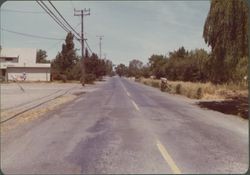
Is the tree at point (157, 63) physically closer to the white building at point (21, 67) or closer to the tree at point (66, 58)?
the tree at point (66, 58)

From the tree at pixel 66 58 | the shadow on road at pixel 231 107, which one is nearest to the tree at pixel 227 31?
the shadow on road at pixel 231 107

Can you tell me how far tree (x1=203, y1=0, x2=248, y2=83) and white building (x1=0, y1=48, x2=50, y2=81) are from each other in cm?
5778

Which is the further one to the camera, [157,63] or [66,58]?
[157,63]

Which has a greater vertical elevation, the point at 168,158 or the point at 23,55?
the point at 23,55

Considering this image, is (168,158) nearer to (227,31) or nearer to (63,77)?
Answer: (227,31)

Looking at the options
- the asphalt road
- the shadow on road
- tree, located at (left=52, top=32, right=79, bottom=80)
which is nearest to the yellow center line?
the asphalt road

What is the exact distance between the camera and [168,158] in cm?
780

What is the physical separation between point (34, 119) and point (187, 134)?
7010mm

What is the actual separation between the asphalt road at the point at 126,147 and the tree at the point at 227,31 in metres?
5.71

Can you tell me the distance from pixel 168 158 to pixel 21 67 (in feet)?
229

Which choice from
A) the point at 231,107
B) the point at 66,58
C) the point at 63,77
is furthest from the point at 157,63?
the point at 231,107

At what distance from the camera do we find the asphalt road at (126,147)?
23.7 feet

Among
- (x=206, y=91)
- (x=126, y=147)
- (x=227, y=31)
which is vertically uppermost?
(x=227, y=31)

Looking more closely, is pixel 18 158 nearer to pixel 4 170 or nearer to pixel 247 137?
pixel 4 170
